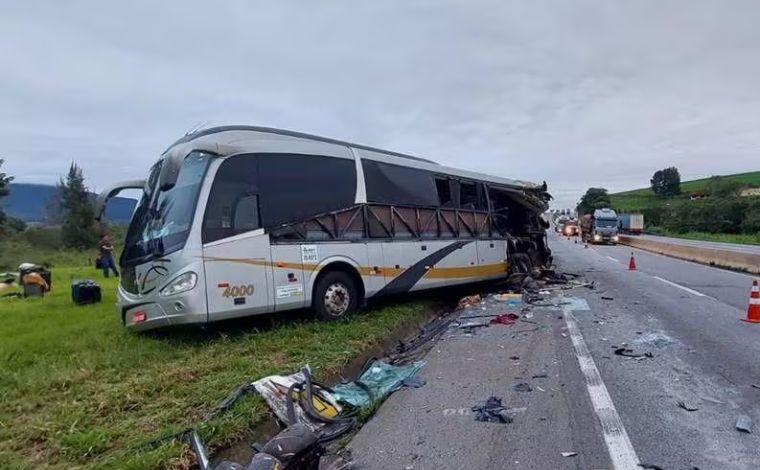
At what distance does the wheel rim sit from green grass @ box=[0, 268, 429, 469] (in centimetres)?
24

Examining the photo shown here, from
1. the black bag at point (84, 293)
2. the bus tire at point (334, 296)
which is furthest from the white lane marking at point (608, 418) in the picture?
the black bag at point (84, 293)

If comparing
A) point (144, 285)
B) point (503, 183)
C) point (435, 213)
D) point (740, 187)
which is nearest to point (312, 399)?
point (144, 285)

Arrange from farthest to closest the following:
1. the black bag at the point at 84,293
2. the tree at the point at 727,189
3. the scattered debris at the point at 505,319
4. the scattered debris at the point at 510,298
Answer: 1. the tree at the point at 727,189
2. the black bag at the point at 84,293
3. the scattered debris at the point at 510,298
4. the scattered debris at the point at 505,319

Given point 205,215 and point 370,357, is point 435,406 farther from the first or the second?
point 205,215

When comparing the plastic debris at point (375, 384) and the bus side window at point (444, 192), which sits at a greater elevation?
the bus side window at point (444, 192)

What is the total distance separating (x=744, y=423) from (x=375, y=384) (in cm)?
309

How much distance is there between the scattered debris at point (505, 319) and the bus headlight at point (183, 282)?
15.2 feet

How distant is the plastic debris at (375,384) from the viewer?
4695mm

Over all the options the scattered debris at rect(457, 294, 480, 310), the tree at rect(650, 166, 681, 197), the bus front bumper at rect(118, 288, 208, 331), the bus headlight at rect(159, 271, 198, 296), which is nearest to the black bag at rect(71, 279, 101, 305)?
the bus front bumper at rect(118, 288, 208, 331)

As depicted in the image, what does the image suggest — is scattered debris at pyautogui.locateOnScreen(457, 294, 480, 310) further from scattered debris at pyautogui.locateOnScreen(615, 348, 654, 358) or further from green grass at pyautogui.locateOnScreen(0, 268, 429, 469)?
scattered debris at pyautogui.locateOnScreen(615, 348, 654, 358)

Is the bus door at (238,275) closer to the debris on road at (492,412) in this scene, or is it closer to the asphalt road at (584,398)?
the asphalt road at (584,398)

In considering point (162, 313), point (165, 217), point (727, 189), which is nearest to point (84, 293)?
point (165, 217)

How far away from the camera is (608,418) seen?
3994mm

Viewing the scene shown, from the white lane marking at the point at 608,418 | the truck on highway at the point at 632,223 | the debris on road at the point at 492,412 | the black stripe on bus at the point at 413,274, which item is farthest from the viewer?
the truck on highway at the point at 632,223
